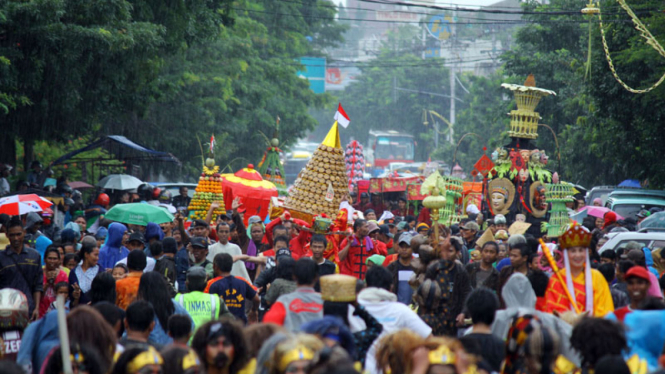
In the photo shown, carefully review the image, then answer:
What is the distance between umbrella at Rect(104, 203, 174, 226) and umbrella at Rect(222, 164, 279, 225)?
6000mm

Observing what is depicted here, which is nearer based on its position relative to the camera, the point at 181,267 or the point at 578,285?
the point at 578,285

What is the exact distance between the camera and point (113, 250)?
35.2 feet

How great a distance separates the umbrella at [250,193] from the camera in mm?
19344

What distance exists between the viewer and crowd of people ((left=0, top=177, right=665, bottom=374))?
5223mm

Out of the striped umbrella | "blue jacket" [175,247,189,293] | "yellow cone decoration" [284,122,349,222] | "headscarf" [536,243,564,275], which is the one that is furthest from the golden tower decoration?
"blue jacket" [175,247,189,293]

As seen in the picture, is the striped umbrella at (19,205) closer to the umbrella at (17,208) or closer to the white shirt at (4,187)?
the umbrella at (17,208)

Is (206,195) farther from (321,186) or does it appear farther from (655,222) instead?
(655,222)

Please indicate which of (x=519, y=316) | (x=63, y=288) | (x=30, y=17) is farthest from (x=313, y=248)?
(x=30, y=17)

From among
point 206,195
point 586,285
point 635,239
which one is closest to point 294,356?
point 586,285

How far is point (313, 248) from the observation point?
987 centimetres

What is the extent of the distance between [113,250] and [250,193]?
28.5 feet

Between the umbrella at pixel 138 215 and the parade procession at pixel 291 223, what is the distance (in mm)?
33

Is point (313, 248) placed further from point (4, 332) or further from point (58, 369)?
point (58, 369)

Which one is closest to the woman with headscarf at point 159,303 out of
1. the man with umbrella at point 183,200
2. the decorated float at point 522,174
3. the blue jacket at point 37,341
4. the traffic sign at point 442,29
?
the blue jacket at point 37,341
